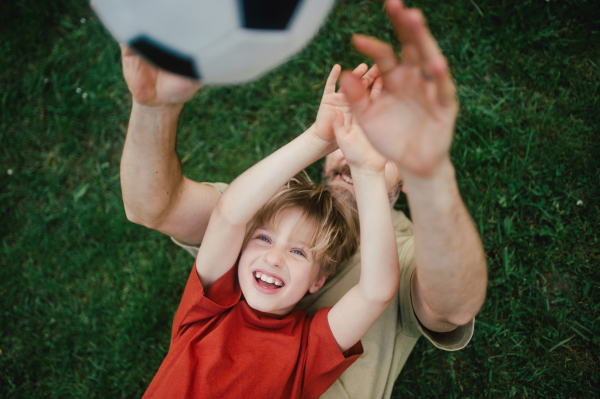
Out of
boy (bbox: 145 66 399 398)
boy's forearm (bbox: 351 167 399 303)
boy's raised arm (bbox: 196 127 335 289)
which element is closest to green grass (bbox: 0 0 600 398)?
boy (bbox: 145 66 399 398)

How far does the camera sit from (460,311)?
143 centimetres

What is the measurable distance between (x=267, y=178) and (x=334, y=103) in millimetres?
463

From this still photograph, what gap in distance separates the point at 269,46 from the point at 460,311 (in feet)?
3.88

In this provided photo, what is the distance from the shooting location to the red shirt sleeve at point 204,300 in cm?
182

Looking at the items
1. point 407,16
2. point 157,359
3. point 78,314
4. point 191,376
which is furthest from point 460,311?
point 78,314

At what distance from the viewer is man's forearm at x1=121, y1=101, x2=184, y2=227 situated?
60.4 inches

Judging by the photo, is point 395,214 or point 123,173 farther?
point 395,214

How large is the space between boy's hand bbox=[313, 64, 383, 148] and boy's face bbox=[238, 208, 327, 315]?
459 millimetres

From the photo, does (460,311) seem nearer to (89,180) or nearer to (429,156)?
(429,156)

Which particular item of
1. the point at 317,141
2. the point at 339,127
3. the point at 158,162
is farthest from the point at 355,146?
the point at 158,162

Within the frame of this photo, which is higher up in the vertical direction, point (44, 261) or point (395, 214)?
point (44, 261)

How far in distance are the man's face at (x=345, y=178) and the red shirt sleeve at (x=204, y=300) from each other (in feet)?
2.56

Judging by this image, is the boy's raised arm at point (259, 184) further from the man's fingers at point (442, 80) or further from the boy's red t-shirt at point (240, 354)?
the man's fingers at point (442, 80)

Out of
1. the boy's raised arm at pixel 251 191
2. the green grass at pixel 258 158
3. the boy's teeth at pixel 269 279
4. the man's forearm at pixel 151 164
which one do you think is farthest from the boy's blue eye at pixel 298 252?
the green grass at pixel 258 158
